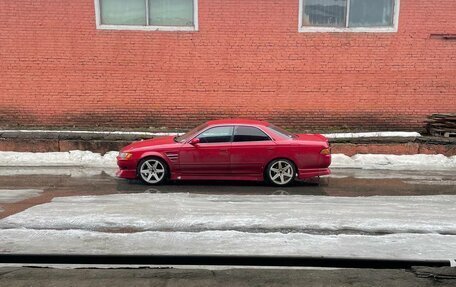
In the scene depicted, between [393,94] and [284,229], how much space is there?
8.01 meters

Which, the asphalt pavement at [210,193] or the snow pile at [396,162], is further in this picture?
the snow pile at [396,162]

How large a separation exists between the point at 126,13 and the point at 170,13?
124 cm

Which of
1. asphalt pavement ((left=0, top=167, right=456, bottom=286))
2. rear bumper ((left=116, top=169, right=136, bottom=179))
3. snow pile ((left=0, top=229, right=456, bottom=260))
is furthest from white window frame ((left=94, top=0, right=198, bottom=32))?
snow pile ((left=0, top=229, right=456, bottom=260))

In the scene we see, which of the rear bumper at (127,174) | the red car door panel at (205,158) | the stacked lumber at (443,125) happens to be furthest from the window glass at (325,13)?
the rear bumper at (127,174)

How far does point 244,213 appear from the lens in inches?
248

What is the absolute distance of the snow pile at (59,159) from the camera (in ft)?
33.5

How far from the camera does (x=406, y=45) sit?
11844 millimetres

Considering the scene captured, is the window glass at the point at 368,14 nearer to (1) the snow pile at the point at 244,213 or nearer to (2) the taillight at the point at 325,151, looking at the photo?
→ (2) the taillight at the point at 325,151

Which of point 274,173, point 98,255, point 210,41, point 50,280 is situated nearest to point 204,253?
point 98,255

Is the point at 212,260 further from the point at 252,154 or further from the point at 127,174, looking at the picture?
the point at 127,174

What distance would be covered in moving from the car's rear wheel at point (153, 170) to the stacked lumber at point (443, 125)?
7.68 metres

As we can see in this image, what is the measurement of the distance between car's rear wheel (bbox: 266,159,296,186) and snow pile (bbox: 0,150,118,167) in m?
4.02

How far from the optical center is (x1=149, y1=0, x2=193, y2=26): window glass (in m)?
12.0

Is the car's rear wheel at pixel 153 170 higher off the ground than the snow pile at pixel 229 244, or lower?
higher
